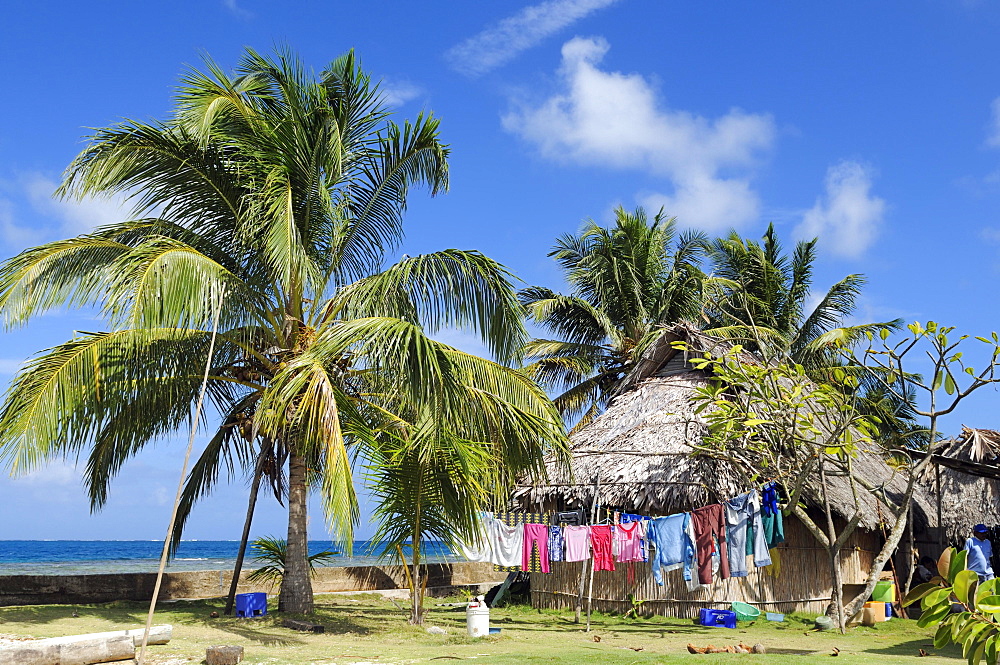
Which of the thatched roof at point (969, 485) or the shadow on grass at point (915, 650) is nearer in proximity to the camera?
the shadow on grass at point (915, 650)

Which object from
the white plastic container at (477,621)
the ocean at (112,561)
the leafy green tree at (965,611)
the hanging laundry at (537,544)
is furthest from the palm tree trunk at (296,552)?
the ocean at (112,561)

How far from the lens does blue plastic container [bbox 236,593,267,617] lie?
10.9m

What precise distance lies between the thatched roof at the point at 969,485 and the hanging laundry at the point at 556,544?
19.3 feet

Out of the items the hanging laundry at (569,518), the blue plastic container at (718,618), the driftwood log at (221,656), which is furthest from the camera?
the hanging laundry at (569,518)

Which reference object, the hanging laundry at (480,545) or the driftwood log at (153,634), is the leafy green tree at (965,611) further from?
the hanging laundry at (480,545)

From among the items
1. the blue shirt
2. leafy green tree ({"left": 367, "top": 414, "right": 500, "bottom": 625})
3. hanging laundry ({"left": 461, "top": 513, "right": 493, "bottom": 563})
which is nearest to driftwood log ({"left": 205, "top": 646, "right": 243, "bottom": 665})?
leafy green tree ({"left": 367, "top": 414, "right": 500, "bottom": 625})

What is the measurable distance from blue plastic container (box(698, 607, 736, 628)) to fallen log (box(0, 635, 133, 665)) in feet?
24.5

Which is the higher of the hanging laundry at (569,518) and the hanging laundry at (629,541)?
the hanging laundry at (569,518)

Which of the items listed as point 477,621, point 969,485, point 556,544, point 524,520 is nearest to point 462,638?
point 477,621

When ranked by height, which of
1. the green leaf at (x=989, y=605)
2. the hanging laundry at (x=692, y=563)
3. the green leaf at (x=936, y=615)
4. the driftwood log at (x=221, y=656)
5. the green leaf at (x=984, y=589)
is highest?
the green leaf at (x=984, y=589)

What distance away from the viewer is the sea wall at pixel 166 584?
12.0 meters

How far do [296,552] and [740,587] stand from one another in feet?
21.1

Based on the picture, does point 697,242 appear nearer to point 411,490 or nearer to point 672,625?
point 672,625

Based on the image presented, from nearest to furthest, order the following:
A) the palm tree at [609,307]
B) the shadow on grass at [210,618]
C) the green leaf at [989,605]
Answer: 1. the green leaf at [989,605]
2. the shadow on grass at [210,618]
3. the palm tree at [609,307]
